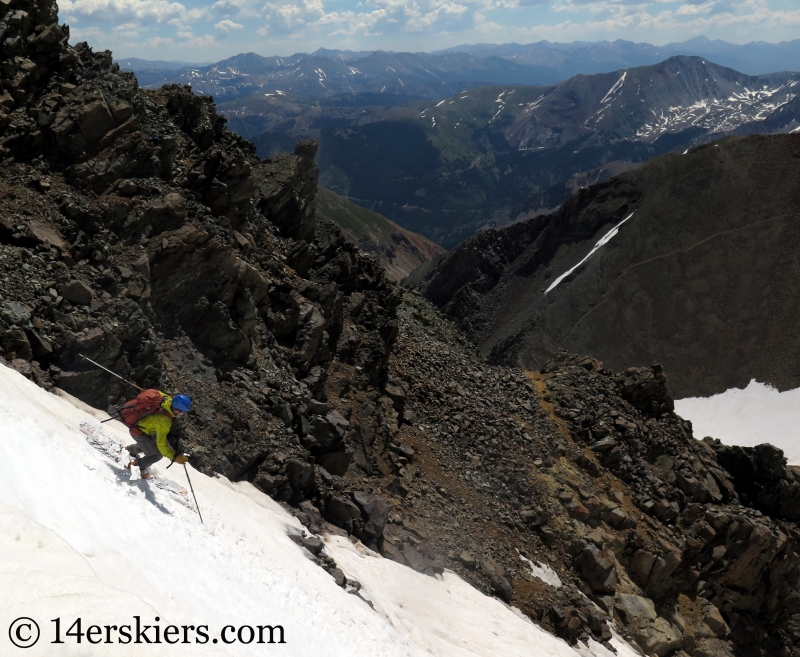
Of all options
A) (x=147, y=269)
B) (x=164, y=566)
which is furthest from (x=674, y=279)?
(x=164, y=566)

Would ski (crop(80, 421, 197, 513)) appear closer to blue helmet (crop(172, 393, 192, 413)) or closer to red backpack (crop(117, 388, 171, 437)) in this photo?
red backpack (crop(117, 388, 171, 437))

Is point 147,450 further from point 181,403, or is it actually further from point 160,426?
point 181,403

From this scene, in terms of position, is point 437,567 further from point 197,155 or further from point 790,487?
point 790,487

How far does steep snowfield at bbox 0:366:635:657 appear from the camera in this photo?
7.67 m

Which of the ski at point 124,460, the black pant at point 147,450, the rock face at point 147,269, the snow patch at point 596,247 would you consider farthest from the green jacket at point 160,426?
the snow patch at point 596,247

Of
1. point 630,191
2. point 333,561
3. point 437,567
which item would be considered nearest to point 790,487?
point 437,567

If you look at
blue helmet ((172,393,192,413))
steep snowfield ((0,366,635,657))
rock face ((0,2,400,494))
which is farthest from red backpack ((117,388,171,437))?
rock face ((0,2,400,494))

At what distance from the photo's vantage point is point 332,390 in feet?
99.0

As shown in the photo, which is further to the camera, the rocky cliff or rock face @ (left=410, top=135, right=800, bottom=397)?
rock face @ (left=410, top=135, right=800, bottom=397)

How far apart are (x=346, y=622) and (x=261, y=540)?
3042 millimetres

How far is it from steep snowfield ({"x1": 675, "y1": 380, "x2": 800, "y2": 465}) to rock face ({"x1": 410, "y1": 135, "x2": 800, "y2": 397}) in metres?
1.87

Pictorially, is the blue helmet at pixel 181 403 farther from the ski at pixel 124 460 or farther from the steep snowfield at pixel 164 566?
the steep snowfield at pixel 164 566

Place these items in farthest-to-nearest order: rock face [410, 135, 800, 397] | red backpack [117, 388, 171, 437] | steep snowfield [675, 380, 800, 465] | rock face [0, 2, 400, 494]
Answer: rock face [410, 135, 800, 397]
steep snowfield [675, 380, 800, 465]
rock face [0, 2, 400, 494]
red backpack [117, 388, 171, 437]

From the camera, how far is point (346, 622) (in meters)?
15.2
